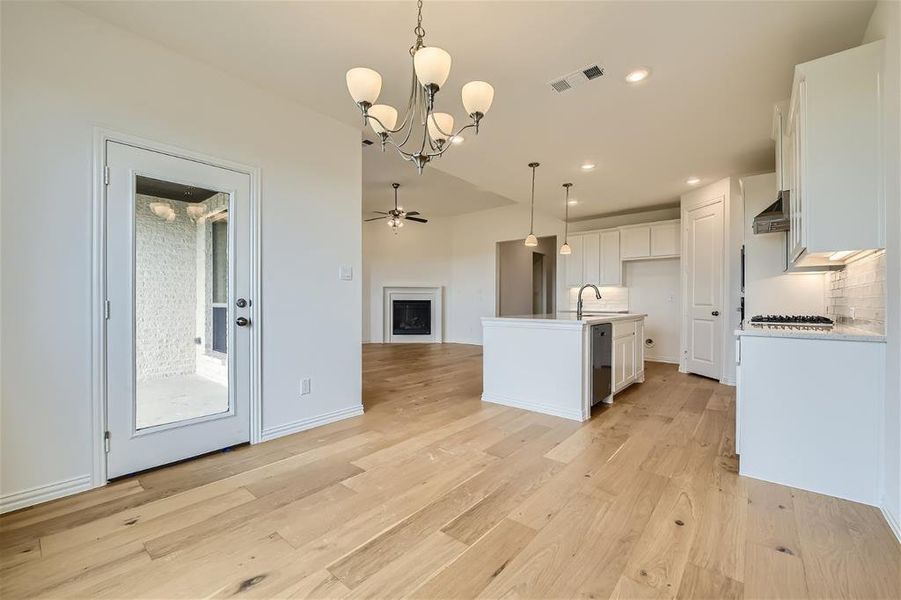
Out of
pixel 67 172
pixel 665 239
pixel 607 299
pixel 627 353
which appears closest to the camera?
pixel 67 172

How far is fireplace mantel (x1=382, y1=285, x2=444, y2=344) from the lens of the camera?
29.1 feet

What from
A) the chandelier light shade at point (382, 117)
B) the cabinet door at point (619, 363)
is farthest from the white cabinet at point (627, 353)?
the chandelier light shade at point (382, 117)

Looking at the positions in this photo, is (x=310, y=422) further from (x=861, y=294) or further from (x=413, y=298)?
(x=413, y=298)

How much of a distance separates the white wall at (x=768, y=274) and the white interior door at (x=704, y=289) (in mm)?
532

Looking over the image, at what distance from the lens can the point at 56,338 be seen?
197 centimetres

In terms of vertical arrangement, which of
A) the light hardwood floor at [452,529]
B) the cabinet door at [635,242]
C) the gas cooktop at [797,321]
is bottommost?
the light hardwood floor at [452,529]

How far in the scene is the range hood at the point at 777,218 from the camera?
2.85 m

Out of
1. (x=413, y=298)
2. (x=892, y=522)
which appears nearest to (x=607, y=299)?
(x=413, y=298)

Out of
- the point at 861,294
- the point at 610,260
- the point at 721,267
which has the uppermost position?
the point at 610,260

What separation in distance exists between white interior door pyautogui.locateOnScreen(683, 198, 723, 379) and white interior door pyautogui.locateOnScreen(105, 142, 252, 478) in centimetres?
521

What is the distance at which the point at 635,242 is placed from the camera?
619 centimetres

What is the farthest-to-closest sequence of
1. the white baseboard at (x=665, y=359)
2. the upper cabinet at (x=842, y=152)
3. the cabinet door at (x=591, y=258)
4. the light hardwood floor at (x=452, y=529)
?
the cabinet door at (x=591, y=258) → the white baseboard at (x=665, y=359) → the upper cabinet at (x=842, y=152) → the light hardwood floor at (x=452, y=529)

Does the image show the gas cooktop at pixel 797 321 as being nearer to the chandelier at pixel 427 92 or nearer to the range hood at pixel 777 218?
the range hood at pixel 777 218

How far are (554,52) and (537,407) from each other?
9.02 feet
